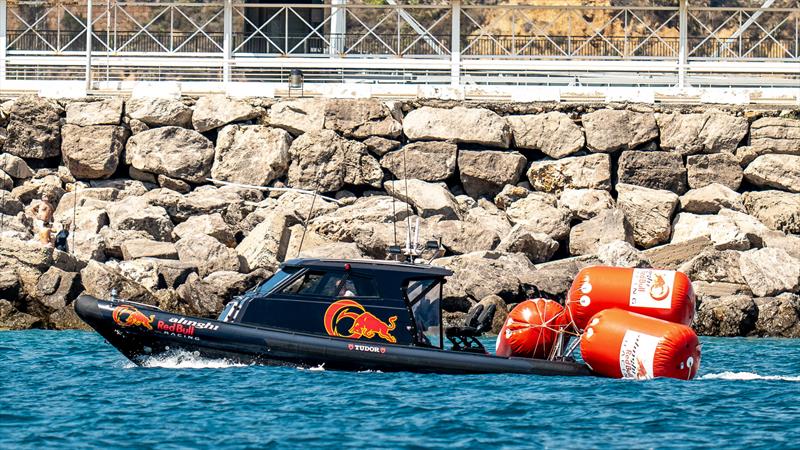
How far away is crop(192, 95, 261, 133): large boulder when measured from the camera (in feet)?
88.4

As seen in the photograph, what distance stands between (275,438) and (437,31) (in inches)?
1578

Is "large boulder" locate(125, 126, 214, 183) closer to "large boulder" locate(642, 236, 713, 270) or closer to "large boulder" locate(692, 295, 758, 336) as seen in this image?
"large boulder" locate(642, 236, 713, 270)

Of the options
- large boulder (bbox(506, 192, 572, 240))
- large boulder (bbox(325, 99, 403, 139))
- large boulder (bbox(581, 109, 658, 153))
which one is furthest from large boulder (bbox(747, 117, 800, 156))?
large boulder (bbox(325, 99, 403, 139))

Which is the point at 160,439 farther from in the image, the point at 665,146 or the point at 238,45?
the point at 238,45

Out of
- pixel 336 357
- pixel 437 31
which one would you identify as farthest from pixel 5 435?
pixel 437 31

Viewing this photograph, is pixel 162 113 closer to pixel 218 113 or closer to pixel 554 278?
pixel 218 113

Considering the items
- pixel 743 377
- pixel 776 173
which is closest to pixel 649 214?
pixel 776 173

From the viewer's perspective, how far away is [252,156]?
1045 inches

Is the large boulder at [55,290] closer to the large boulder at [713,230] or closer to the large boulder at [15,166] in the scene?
the large boulder at [15,166]

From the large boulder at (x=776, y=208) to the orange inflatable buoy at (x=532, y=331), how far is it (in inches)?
440

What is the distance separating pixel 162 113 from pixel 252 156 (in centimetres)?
192

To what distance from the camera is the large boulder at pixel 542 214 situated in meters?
24.7

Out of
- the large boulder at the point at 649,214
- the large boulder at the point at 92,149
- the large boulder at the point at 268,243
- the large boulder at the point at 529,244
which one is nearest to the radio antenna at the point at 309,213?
the large boulder at the point at 268,243

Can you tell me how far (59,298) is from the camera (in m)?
21.6
